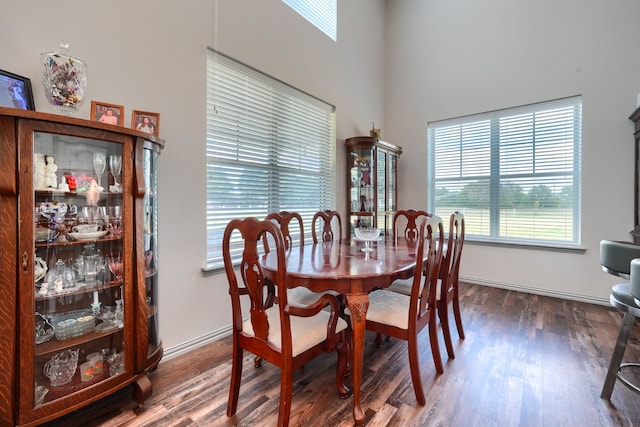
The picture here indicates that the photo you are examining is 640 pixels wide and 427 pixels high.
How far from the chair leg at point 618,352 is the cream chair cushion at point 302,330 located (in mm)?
1519

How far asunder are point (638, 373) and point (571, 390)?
574 mm

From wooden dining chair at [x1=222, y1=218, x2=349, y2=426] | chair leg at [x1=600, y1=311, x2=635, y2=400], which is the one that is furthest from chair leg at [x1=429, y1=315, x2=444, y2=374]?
chair leg at [x1=600, y1=311, x2=635, y2=400]

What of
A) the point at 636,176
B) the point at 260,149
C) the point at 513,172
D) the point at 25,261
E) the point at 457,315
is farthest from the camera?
the point at 513,172

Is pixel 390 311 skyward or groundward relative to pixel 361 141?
groundward

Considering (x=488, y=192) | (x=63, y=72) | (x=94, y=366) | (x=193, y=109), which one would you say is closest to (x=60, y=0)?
(x=63, y=72)

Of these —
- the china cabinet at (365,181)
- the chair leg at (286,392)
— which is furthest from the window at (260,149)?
the chair leg at (286,392)

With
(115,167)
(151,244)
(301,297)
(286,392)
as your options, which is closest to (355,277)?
(286,392)

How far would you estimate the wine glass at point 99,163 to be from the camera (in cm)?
156

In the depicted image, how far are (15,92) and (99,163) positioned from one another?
49 cm

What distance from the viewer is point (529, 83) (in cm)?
368

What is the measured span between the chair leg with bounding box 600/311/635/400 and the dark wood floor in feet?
0.24

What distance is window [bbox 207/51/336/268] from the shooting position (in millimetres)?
2520

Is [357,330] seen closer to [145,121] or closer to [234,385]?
[234,385]

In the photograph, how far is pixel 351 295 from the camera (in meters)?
1.48
